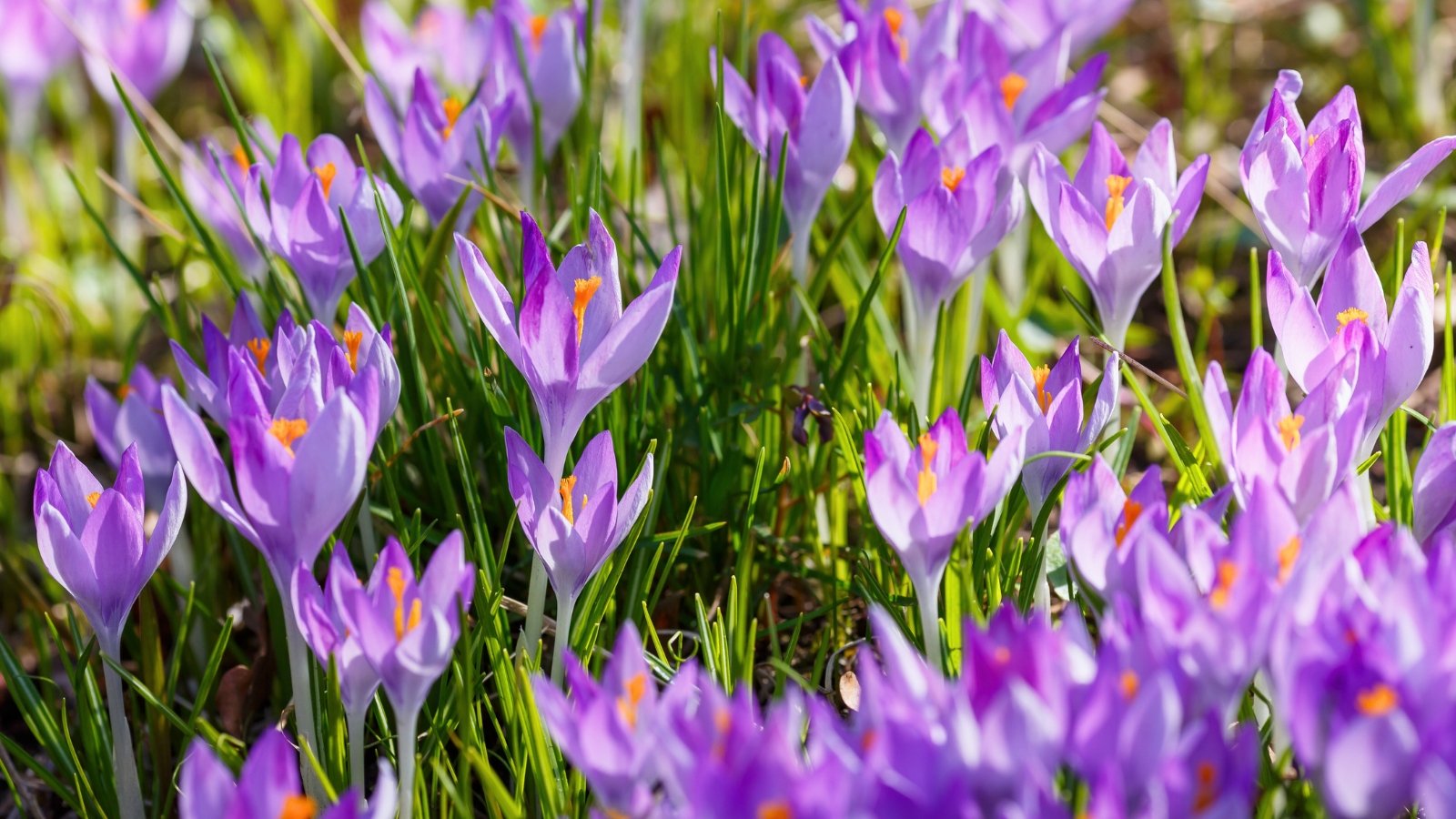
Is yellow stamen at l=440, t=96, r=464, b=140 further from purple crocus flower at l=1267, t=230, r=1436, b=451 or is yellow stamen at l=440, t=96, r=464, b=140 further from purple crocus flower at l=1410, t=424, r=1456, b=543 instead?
purple crocus flower at l=1410, t=424, r=1456, b=543

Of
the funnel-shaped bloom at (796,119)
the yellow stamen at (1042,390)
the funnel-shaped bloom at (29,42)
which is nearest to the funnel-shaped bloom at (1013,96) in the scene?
the funnel-shaped bloom at (796,119)

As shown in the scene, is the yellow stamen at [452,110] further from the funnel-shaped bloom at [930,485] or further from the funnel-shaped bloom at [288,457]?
the funnel-shaped bloom at [930,485]

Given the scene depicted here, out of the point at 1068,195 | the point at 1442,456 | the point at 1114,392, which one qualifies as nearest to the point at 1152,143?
the point at 1068,195

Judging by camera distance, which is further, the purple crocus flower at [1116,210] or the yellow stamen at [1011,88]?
the yellow stamen at [1011,88]

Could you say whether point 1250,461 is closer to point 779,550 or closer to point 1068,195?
point 1068,195

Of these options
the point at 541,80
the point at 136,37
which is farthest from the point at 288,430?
the point at 136,37

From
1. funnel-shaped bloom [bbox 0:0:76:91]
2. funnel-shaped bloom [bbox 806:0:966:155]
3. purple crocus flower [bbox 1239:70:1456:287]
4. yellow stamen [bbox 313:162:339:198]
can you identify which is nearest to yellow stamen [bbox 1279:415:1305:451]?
purple crocus flower [bbox 1239:70:1456:287]
